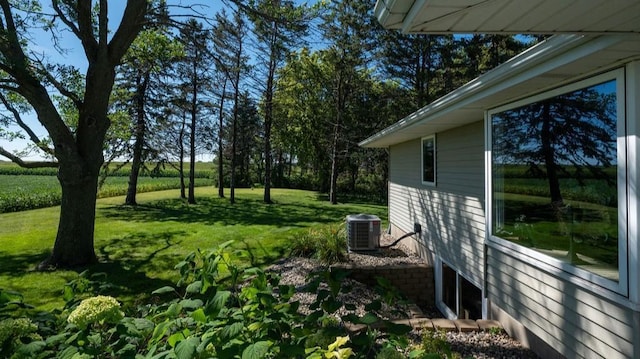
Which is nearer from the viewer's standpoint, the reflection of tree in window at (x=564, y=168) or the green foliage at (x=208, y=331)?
the green foliage at (x=208, y=331)

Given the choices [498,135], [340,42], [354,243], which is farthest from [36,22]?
[340,42]

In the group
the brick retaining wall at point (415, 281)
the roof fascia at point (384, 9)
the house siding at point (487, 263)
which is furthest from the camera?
the brick retaining wall at point (415, 281)

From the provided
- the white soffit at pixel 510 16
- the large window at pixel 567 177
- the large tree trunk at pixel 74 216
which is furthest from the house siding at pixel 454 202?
the large tree trunk at pixel 74 216

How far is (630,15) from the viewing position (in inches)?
67.8

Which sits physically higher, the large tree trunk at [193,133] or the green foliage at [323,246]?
the large tree trunk at [193,133]

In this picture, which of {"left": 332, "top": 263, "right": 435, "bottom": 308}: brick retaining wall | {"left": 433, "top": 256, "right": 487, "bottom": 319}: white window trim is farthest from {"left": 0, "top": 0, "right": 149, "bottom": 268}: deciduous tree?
{"left": 433, "top": 256, "right": 487, "bottom": 319}: white window trim

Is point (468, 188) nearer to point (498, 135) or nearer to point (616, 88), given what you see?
point (498, 135)

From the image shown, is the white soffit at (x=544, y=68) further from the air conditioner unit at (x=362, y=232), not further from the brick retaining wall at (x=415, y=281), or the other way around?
the air conditioner unit at (x=362, y=232)

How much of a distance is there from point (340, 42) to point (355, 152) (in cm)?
656

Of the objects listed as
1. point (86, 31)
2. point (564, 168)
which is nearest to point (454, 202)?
point (564, 168)

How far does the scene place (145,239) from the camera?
942 centimetres

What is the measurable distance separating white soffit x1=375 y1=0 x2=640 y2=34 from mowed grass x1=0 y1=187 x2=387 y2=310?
1.45 meters

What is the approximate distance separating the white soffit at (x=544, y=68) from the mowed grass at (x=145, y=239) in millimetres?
2496

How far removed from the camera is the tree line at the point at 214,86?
263 inches
